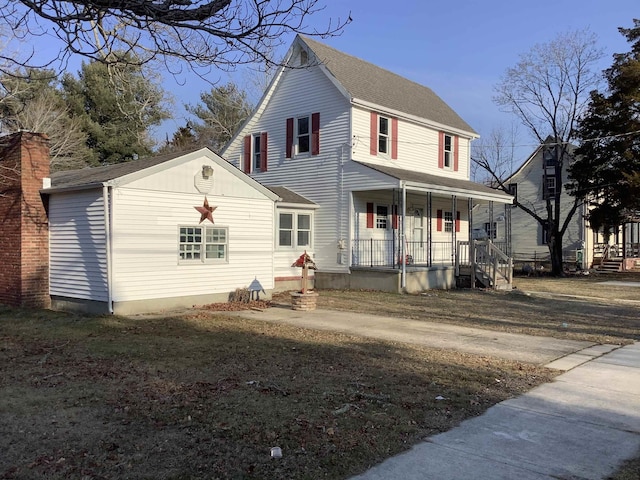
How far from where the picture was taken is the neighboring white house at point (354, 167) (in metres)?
18.1

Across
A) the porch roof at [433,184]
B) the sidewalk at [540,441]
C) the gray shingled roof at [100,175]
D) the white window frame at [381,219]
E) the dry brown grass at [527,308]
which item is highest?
the porch roof at [433,184]

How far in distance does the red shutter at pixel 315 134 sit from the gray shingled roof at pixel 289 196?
1.67 metres

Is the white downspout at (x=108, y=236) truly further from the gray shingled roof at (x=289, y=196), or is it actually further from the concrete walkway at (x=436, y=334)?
the gray shingled roof at (x=289, y=196)

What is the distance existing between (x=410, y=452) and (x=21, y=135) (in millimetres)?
12250

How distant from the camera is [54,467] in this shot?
12.7 feet

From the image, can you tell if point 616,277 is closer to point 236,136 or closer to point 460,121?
point 460,121

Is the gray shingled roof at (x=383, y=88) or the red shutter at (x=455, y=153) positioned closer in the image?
the gray shingled roof at (x=383, y=88)

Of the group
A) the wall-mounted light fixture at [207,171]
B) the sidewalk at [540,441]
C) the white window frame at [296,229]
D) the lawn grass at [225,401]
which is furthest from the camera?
the white window frame at [296,229]

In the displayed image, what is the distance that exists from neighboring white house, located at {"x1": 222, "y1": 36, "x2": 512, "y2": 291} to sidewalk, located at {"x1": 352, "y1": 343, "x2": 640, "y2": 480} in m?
11.0

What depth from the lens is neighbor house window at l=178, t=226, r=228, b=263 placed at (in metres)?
13.1

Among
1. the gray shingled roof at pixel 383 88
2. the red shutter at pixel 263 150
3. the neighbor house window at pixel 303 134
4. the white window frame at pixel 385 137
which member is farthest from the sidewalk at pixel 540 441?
the red shutter at pixel 263 150

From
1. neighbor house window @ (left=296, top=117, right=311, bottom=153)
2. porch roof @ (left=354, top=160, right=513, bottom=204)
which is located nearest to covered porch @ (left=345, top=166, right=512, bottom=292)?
porch roof @ (left=354, top=160, right=513, bottom=204)

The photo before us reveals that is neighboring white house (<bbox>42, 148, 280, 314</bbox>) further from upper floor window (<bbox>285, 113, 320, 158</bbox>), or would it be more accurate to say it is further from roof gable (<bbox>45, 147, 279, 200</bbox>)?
upper floor window (<bbox>285, 113, 320, 158</bbox>)

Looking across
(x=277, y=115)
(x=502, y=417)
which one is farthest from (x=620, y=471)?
(x=277, y=115)
